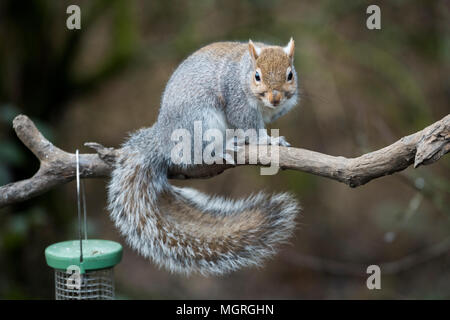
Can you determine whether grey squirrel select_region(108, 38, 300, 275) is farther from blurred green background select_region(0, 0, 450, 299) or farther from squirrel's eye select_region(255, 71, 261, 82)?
blurred green background select_region(0, 0, 450, 299)

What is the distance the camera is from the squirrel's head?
66.1 inches

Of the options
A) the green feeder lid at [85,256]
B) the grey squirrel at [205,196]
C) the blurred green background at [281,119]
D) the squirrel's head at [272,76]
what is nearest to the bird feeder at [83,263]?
the green feeder lid at [85,256]

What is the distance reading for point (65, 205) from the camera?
332cm

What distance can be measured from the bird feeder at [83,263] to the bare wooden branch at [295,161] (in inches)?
9.5

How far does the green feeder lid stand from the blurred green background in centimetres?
95

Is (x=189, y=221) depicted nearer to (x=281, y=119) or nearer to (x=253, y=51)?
(x=253, y=51)

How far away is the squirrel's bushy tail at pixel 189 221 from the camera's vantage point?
1.60 m

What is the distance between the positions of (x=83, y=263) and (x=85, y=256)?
31 mm

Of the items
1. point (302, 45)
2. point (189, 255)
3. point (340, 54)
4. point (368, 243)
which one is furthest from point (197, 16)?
point (368, 243)

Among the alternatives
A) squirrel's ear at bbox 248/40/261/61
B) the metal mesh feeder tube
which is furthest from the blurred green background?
squirrel's ear at bbox 248/40/261/61

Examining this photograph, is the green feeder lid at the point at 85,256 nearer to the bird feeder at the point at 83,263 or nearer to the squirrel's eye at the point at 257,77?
the bird feeder at the point at 83,263

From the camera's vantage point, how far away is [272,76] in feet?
5.53

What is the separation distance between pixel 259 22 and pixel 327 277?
1.98 metres

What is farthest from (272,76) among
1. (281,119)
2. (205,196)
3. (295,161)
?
(281,119)
